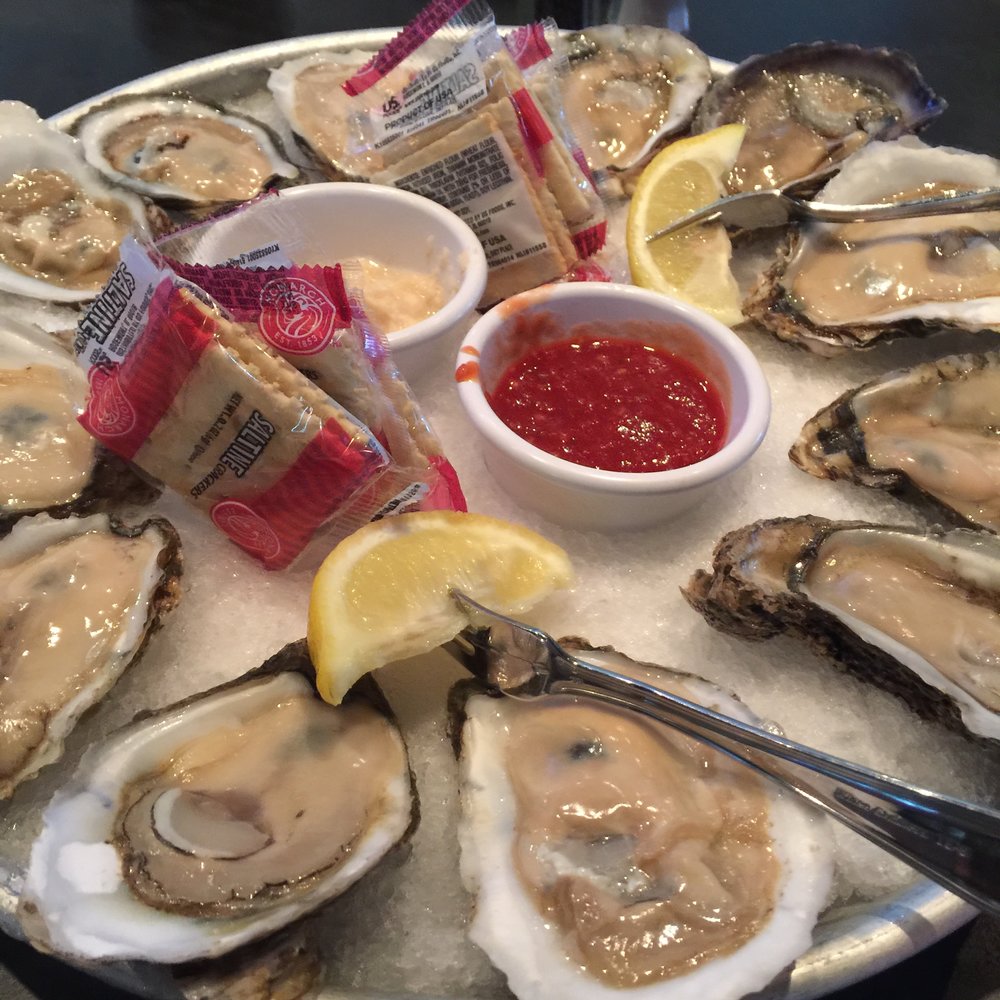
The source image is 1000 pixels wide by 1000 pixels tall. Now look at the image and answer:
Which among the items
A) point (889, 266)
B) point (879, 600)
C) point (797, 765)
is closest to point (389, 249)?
point (889, 266)

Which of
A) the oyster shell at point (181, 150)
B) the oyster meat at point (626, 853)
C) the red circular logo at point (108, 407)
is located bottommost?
the oyster meat at point (626, 853)

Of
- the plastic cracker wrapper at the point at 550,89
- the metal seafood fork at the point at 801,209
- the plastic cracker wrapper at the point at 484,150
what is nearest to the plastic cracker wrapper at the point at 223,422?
the plastic cracker wrapper at the point at 484,150

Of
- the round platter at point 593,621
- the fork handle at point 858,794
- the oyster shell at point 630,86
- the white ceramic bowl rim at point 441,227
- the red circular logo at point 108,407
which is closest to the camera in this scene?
the fork handle at point 858,794

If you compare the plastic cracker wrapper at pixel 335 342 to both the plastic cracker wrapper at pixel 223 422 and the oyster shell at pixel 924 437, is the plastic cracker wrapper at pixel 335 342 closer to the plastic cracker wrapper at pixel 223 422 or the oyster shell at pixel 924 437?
the plastic cracker wrapper at pixel 223 422

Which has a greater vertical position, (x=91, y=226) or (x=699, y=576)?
(x=91, y=226)

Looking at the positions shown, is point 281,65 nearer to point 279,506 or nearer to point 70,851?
point 279,506

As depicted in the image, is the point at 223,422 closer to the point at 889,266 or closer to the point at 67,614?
the point at 67,614

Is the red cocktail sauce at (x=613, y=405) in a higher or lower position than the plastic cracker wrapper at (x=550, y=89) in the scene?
lower

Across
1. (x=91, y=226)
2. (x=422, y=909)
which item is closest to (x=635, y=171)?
(x=91, y=226)
